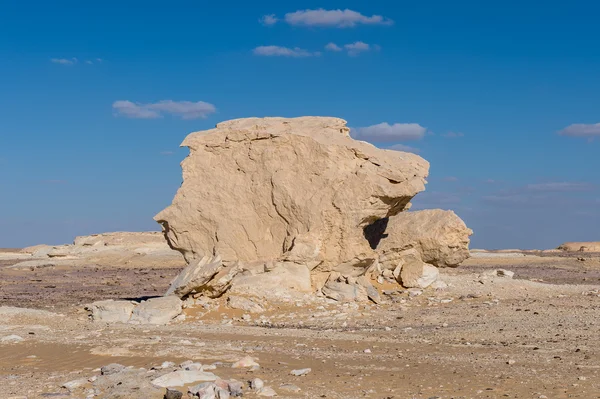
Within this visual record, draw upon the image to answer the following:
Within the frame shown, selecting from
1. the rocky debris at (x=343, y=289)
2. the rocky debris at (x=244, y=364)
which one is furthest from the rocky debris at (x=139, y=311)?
the rocky debris at (x=244, y=364)

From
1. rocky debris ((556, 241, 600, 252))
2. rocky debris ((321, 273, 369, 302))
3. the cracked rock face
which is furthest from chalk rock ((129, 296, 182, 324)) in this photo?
rocky debris ((556, 241, 600, 252))

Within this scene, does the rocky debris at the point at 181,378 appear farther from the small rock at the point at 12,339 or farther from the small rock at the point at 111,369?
the small rock at the point at 12,339

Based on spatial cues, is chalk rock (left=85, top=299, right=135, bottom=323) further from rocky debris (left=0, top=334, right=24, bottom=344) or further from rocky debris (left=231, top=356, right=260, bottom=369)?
rocky debris (left=231, top=356, right=260, bottom=369)

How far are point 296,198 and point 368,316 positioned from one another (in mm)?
3530

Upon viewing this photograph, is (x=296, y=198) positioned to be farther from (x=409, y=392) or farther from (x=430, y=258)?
(x=409, y=392)

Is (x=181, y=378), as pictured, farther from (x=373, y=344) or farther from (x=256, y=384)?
(x=373, y=344)

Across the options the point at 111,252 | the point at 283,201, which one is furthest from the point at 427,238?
the point at 111,252

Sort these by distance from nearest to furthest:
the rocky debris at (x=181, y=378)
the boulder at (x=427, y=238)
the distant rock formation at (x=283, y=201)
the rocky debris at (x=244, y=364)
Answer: the rocky debris at (x=181, y=378) → the rocky debris at (x=244, y=364) → the distant rock formation at (x=283, y=201) → the boulder at (x=427, y=238)

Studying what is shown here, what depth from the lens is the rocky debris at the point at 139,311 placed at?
1602 cm

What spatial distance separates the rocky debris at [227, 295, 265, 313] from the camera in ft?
54.4

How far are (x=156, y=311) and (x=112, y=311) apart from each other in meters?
1.06

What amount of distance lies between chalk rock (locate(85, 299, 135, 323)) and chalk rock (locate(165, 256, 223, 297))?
115 centimetres

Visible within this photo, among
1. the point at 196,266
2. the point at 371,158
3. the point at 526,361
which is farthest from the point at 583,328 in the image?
the point at 196,266

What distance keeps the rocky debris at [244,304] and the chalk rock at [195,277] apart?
0.73 m
